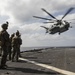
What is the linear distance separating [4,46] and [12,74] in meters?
2.47

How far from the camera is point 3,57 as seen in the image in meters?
11.1

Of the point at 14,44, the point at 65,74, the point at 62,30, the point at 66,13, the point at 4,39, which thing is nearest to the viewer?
the point at 65,74

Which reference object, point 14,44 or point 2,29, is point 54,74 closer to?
point 2,29

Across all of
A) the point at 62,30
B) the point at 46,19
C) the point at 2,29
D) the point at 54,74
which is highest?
the point at 46,19

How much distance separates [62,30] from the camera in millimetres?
44844

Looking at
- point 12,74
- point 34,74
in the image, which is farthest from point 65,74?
point 12,74

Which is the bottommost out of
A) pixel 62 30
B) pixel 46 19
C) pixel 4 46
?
pixel 4 46

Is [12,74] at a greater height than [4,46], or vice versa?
[4,46]

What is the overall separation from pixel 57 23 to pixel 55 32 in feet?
6.55

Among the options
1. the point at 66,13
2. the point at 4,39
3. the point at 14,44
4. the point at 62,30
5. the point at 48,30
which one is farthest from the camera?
the point at 66,13

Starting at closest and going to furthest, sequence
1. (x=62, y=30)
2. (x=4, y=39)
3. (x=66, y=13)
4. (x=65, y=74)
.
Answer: (x=65, y=74)
(x=4, y=39)
(x=62, y=30)
(x=66, y=13)

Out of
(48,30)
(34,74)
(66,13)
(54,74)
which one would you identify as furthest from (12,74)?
(66,13)

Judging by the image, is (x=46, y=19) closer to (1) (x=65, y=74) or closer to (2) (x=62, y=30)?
(2) (x=62, y=30)

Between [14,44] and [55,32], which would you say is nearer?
[14,44]
